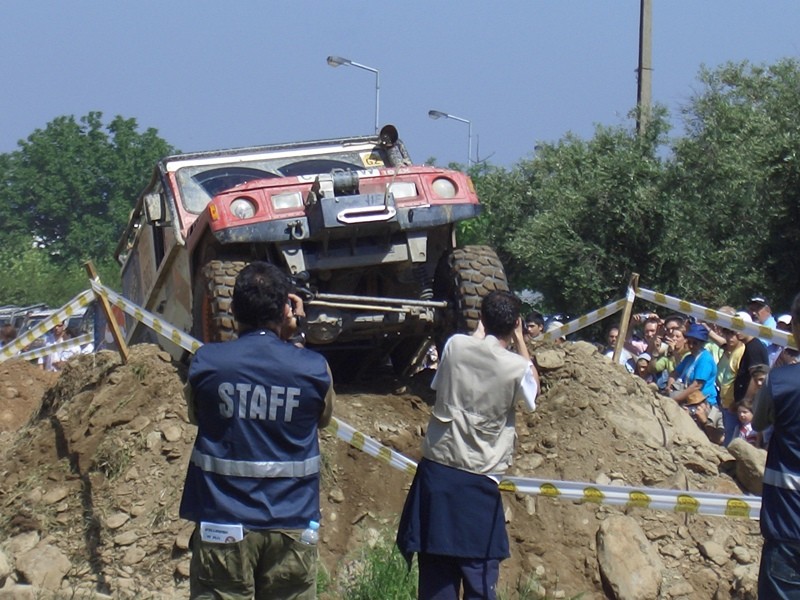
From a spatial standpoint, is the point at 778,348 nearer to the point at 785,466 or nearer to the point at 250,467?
the point at 785,466

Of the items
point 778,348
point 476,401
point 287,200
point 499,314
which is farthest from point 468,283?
point 476,401

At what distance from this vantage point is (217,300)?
333 inches

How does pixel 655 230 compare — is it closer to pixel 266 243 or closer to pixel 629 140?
pixel 629 140

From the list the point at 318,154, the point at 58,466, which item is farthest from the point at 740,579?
the point at 318,154

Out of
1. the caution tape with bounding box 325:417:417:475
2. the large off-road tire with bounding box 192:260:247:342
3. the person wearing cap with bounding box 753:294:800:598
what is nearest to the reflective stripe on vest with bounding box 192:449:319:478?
the person wearing cap with bounding box 753:294:800:598

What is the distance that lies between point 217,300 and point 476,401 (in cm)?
324

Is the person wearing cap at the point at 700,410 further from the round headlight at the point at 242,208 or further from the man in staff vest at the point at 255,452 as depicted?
the man in staff vest at the point at 255,452

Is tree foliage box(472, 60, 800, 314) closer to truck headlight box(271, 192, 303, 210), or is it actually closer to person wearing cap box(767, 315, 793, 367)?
person wearing cap box(767, 315, 793, 367)

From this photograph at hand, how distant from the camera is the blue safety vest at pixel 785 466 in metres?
4.84

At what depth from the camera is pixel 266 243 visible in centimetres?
886

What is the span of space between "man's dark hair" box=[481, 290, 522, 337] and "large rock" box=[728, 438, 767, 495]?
3.04 m

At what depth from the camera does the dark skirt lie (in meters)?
5.57

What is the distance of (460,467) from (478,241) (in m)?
20.6

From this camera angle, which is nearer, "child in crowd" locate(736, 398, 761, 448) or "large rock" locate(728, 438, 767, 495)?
"large rock" locate(728, 438, 767, 495)
